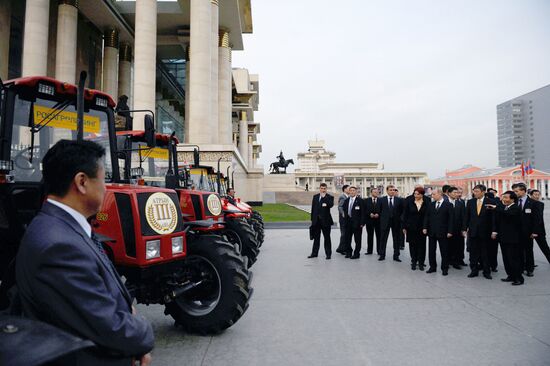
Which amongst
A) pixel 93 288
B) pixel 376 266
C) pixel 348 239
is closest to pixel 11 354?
pixel 93 288

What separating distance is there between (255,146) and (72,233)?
80.6 m

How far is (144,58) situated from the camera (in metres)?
19.6

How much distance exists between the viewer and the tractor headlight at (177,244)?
3.80 metres

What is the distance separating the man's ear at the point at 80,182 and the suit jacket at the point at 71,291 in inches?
5.5

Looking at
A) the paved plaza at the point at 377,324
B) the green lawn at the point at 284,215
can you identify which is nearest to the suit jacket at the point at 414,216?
the paved plaza at the point at 377,324

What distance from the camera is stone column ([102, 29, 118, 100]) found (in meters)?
27.1

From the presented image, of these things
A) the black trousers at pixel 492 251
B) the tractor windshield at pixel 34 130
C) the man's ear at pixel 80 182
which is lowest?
the black trousers at pixel 492 251

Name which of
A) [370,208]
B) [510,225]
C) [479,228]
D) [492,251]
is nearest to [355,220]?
[370,208]

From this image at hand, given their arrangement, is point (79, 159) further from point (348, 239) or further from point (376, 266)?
point (348, 239)

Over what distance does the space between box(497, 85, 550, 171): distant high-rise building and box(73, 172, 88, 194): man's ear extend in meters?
126

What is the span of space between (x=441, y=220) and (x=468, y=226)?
0.68 metres

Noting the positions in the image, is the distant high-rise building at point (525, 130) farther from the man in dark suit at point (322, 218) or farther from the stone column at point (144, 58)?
the man in dark suit at point (322, 218)

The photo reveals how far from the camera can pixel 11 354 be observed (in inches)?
47.1

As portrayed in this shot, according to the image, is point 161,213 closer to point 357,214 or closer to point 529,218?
point 357,214
